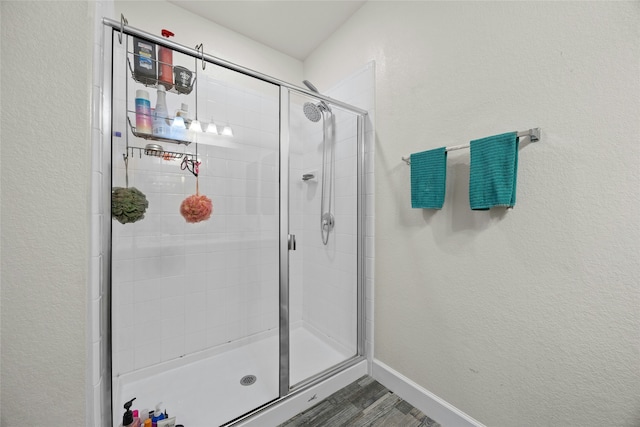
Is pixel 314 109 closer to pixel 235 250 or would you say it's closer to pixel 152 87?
pixel 152 87

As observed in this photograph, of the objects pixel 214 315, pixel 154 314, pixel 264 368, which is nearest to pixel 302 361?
pixel 264 368

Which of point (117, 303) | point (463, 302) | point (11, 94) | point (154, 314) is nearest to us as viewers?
point (11, 94)

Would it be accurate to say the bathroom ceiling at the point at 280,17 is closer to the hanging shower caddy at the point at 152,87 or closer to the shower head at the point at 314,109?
the shower head at the point at 314,109

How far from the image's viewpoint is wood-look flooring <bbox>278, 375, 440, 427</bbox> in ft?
4.39

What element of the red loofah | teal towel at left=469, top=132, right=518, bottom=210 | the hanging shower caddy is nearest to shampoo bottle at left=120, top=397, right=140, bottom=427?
the red loofah

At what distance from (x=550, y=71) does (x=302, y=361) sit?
6.79 ft

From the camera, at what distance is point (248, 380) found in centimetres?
162

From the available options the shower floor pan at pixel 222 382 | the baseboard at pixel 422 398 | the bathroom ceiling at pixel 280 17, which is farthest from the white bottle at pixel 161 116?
the baseboard at pixel 422 398

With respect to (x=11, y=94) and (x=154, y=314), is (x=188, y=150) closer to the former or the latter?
(x=11, y=94)

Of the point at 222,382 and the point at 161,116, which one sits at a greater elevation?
the point at 161,116

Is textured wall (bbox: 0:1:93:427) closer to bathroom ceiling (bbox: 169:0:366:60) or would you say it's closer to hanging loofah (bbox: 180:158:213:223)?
hanging loofah (bbox: 180:158:213:223)

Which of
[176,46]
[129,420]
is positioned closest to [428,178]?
[176,46]

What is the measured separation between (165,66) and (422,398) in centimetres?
229

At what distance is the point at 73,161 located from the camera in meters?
0.84
